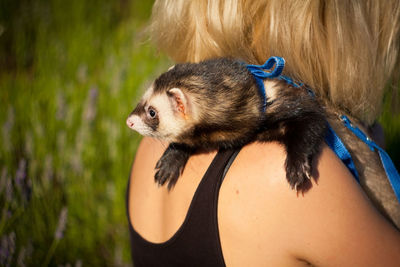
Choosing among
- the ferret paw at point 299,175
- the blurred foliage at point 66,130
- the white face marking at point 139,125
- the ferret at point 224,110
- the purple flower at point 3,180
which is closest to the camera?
the ferret paw at point 299,175

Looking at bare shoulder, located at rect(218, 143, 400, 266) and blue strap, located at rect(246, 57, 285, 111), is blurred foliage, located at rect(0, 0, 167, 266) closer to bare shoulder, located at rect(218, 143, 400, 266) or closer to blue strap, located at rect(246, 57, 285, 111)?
blue strap, located at rect(246, 57, 285, 111)

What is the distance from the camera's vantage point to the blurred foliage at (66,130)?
1.64m

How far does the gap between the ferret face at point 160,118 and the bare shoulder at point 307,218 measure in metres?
0.31

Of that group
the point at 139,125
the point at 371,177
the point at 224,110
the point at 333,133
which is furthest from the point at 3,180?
the point at 371,177

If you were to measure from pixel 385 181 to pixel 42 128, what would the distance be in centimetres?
179

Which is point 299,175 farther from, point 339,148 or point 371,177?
point 371,177

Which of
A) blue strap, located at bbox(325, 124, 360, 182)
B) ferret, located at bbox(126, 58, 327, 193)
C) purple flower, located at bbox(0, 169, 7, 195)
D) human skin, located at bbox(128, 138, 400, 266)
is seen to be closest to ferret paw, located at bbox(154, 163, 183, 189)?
ferret, located at bbox(126, 58, 327, 193)

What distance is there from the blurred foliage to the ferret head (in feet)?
1.24

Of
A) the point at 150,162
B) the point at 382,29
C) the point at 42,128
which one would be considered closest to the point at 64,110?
the point at 42,128

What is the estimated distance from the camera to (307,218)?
2.77ft

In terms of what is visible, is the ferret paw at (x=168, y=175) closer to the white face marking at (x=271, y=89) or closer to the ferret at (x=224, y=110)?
the ferret at (x=224, y=110)

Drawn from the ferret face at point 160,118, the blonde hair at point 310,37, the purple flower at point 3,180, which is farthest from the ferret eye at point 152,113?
the purple flower at point 3,180

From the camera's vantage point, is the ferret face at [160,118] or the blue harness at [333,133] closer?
the blue harness at [333,133]

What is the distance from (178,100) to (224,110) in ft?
0.46
